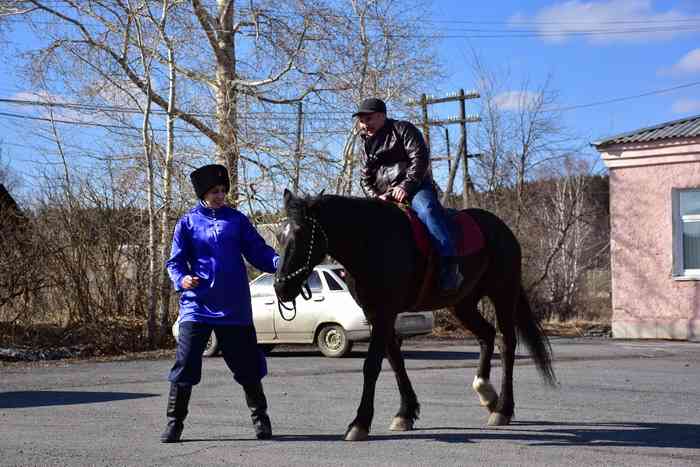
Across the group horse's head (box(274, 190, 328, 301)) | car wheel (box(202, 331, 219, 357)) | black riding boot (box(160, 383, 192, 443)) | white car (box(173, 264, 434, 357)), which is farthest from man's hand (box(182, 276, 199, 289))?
Answer: car wheel (box(202, 331, 219, 357))

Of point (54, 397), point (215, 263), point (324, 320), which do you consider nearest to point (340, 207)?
point (215, 263)

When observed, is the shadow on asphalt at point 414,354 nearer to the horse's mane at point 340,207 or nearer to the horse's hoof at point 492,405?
the horse's hoof at point 492,405

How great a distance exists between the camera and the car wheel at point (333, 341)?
17.2 meters

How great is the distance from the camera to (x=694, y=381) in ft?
40.3

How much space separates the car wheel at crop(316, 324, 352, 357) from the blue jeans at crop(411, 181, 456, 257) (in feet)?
30.0

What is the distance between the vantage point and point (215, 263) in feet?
24.9

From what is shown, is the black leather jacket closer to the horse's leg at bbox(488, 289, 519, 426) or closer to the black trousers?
the horse's leg at bbox(488, 289, 519, 426)

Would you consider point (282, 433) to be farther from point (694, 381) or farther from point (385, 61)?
point (385, 61)

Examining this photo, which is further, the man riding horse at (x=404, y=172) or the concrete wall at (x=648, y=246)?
the concrete wall at (x=648, y=246)

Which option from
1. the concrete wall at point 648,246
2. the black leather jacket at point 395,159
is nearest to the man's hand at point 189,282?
the black leather jacket at point 395,159

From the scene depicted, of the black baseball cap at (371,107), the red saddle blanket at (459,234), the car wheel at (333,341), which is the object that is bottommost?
the car wheel at (333,341)

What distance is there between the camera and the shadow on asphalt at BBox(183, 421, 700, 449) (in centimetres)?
731

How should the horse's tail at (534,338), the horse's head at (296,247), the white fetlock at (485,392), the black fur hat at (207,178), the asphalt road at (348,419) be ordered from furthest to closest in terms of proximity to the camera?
the horse's tail at (534,338) → the white fetlock at (485,392) → the black fur hat at (207,178) → the horse's head at (296,247) → the asphalt road at (348,419)

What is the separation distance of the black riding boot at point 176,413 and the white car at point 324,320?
937cm
